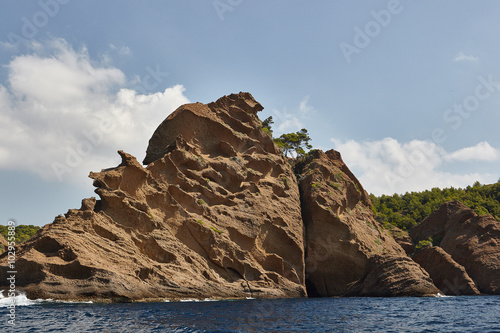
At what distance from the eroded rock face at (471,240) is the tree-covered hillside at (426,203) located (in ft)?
34.4

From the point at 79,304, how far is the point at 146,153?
2677 centimetres

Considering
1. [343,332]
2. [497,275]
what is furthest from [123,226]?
[497,275]

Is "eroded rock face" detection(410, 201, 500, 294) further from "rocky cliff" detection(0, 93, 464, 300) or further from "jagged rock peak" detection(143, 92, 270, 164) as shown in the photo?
"jagged rock peak" detection(143, 92, 270, 164)

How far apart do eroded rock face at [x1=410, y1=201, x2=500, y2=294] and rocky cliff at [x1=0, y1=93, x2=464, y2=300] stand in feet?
30.7

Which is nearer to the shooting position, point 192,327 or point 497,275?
point 192,327

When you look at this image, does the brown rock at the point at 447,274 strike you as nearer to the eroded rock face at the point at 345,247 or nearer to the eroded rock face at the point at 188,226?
the eroded rock face at the point at 345,247

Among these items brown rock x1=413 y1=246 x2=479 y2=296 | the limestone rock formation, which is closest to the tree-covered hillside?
the limestone rock formation

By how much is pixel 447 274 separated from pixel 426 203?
2325 inches

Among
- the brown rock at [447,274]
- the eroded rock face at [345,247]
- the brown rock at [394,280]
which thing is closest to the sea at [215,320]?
the brown rock at [394,280]

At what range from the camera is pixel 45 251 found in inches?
1267

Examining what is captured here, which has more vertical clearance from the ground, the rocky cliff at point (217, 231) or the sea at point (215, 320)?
the rocky cliff at point (217, 231)

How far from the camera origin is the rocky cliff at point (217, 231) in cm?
3266

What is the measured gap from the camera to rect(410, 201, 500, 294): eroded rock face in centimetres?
5789

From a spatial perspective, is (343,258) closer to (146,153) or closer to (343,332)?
(146,153)
